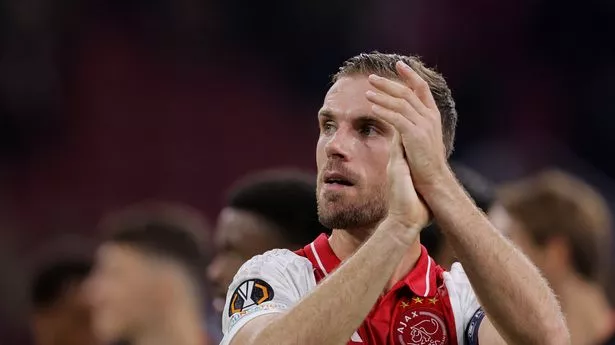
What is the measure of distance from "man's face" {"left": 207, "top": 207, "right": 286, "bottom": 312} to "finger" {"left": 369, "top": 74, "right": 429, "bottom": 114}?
2.08m

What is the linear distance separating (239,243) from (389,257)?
2353 mm

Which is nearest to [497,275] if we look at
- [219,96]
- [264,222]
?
[264,222]

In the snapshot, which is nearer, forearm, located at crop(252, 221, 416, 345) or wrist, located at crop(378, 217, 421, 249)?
forearm, located at crop(252, 221, 416, 345)

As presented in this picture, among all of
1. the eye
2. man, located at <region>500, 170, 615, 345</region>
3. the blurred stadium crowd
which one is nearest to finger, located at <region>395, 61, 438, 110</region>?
the eye

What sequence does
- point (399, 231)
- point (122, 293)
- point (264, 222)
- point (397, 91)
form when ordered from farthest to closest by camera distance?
point (122, 293), point (264, 222), point (397, 91), point (399, 231)

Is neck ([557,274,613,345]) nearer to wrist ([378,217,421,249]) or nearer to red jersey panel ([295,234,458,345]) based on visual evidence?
red jersey panel ([295,234,458,345])

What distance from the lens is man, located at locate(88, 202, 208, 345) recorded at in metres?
7.66

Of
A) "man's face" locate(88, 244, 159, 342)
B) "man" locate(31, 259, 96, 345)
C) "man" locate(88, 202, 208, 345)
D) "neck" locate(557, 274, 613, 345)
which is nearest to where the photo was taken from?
"neck" locate(557, 274, 613, 345)

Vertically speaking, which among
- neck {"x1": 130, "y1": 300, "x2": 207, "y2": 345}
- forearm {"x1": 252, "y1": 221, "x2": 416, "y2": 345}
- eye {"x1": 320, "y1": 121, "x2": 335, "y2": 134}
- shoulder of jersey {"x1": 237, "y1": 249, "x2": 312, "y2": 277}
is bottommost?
forearm {"x1": 252, "y1": 221, "x2": 416, "y2": 345}

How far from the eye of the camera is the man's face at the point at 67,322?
8.05m

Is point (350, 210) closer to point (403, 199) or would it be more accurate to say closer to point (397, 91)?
point (403, 199)

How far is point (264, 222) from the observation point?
Answer: 6133 millimetres

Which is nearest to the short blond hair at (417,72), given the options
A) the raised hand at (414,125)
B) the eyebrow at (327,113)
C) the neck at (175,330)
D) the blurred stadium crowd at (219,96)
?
the eyebrow at (327,113)

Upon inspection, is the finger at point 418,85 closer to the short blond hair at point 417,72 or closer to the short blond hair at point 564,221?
the short blond hair at point 417,72
